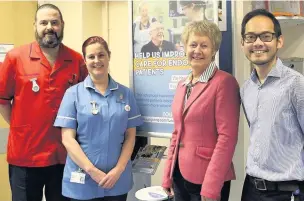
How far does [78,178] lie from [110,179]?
176mm

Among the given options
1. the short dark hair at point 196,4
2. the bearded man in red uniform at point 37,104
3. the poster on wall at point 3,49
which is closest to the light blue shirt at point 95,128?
the bearded man in red uniform at point 37,104

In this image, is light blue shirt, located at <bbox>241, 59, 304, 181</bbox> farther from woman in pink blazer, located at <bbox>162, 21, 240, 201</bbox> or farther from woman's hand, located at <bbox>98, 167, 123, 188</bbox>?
woman's hand, located at <bbox>98, 167, 123, 188</bbox>

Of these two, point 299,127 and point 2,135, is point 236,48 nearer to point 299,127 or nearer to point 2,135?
point 299,127

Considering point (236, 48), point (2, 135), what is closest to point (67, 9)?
point (2, 135)

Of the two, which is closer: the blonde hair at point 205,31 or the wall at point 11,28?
the blonde hair at point 205,31

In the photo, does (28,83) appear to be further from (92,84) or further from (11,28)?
(11,28)

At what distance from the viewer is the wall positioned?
3.26 m

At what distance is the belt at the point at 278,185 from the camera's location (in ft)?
4.59

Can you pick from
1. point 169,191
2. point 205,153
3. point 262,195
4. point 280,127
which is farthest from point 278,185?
point 169,191

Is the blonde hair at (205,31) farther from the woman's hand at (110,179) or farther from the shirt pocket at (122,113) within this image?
the woman's hand at (110,179)

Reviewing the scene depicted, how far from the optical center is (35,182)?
2186 millimetres

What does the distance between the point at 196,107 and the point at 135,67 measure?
82 cm

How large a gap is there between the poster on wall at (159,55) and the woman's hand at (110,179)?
1.52 ft

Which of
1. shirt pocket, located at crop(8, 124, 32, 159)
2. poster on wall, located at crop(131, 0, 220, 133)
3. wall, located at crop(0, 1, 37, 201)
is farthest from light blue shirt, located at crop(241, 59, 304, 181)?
wall, located at crop(0, 1, 37, 201)
